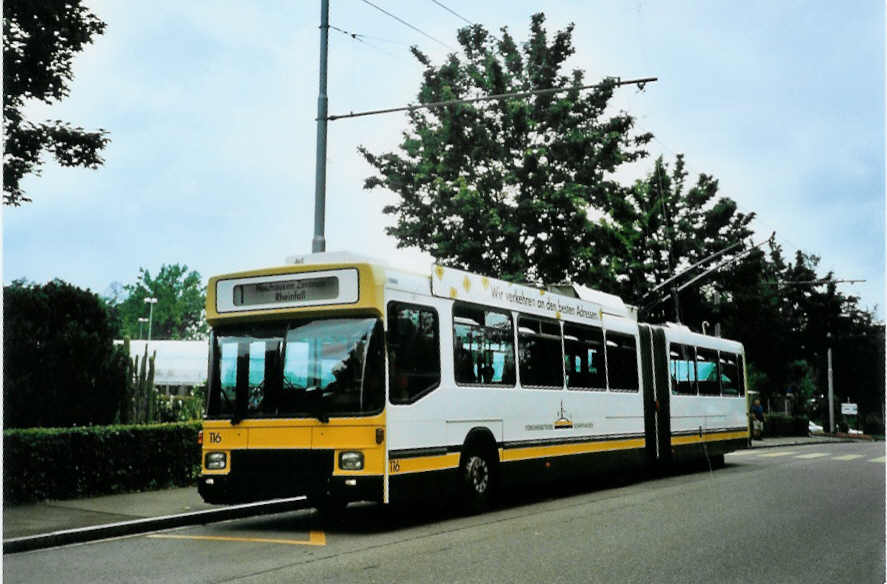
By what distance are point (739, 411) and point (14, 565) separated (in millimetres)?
17527

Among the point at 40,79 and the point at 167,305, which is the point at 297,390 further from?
the point at 167,305

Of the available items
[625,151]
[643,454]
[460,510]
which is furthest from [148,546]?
[625,151]

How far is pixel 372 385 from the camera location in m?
10.2

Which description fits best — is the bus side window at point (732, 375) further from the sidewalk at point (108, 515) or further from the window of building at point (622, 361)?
the sidewalk at point (108, 515)

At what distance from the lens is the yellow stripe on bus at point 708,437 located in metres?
18.7

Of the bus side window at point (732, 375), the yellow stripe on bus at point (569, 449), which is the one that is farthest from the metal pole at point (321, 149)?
the bus side window at point (732, 375)

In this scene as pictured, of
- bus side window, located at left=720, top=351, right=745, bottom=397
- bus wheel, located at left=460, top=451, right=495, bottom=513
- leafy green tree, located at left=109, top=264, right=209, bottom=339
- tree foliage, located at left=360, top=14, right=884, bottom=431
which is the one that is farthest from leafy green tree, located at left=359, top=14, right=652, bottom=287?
leafy green tree, located at left=109, top=264, right=209, bottom=339

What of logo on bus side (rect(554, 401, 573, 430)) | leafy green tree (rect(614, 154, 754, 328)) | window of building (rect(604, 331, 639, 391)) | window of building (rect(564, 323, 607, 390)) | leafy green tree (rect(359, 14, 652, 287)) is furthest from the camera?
leafy green tree (rect(614, 154, 754, 328))

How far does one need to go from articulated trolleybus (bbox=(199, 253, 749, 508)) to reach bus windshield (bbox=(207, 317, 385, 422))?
0.6 inches

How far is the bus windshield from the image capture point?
33.5 feet

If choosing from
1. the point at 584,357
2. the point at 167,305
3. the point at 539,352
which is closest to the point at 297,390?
the point at 539,352

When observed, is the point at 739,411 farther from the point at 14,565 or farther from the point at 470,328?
the point at 14,565

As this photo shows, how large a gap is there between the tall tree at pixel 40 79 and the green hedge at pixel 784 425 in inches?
1464

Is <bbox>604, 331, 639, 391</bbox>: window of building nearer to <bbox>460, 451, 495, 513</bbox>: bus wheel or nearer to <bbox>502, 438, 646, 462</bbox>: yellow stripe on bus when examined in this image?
<bbox>502, 438, 646, 462</bbox>: yellow stripe on bus
